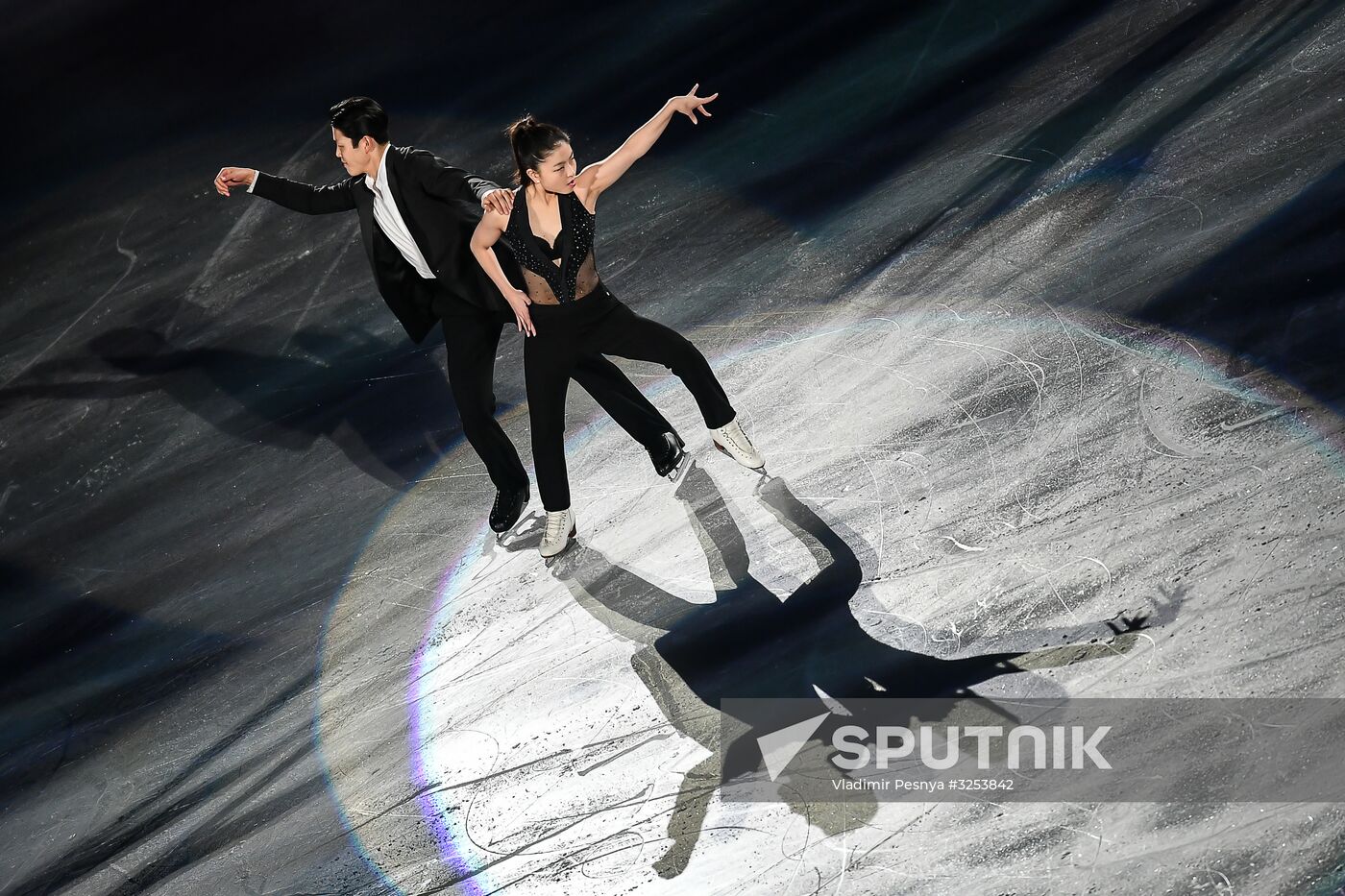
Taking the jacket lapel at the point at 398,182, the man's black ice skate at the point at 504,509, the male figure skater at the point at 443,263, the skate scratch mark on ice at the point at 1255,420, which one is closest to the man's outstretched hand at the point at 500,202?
the male figure skater at the point at 443,263

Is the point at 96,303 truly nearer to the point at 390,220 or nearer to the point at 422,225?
the point at 390,220

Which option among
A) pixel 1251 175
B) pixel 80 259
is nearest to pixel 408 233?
pixel 80 259

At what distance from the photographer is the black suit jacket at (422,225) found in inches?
203

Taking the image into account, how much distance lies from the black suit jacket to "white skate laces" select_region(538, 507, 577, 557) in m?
0.94

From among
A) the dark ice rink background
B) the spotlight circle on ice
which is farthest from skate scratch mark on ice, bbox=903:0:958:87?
the spotlight circle on ice

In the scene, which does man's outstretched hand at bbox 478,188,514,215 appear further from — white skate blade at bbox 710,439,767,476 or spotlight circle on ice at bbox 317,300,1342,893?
spotlight circle on ice at bbox 317,300,1342,893

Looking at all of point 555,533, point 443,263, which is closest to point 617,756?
point 555,533

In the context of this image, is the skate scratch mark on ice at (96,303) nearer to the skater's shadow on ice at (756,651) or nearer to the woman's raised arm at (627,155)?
the skater's shadow on ice at (756,651)

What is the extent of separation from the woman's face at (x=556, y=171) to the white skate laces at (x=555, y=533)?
152 cm

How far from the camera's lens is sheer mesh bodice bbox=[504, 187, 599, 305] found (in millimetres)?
4895

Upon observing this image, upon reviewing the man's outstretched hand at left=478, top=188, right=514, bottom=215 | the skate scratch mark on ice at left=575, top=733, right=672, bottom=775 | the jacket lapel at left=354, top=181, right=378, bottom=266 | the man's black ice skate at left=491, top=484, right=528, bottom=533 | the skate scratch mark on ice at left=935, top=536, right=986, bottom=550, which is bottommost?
the skate scratch mark on ice at left=575, top=733, right=672, bottom=775

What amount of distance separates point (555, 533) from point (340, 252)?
289 centimetres

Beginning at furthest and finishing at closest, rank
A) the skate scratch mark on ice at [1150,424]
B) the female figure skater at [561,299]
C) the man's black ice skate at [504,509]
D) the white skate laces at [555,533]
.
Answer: the man's black ice skate at [504,509]
the white skate laces at [555,533]
the skate scratch mark on ice at [1150,424]
the female figure skater at [561,299]

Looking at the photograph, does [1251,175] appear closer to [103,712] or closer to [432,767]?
[432,767]
